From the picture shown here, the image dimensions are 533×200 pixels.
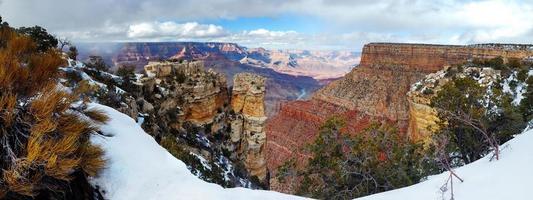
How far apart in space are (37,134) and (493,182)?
288 inches

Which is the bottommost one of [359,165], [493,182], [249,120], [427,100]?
[249,120]

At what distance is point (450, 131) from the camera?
16047 mm

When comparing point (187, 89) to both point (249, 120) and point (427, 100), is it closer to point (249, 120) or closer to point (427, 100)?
point (249, 120)

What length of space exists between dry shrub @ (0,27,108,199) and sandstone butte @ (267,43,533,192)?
1768 inches

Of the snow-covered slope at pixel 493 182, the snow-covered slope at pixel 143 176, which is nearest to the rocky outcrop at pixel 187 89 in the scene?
the snow-covered slope at pixel 143 176

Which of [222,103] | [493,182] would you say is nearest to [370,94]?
[222,103]

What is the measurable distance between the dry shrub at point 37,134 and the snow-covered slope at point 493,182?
5.54 meters

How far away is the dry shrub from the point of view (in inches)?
211

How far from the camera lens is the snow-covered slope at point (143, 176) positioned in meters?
6.62

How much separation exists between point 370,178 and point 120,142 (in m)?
8.15

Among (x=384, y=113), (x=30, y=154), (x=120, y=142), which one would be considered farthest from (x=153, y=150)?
(x=384, y=113)

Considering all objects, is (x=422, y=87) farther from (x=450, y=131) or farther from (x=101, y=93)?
(x=101, y=93)

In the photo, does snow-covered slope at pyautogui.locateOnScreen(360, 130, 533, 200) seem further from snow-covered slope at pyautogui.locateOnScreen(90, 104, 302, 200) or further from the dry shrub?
the dry shrub

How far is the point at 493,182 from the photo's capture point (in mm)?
7648
